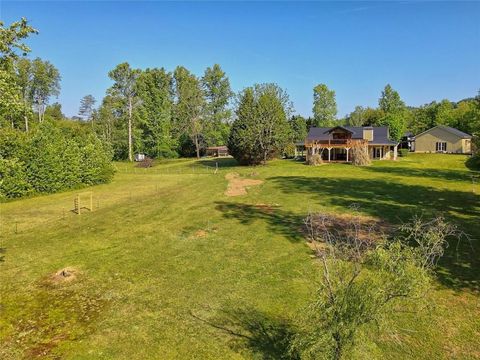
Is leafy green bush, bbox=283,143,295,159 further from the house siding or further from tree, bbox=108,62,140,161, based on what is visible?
tree, bbox=108,62,140,161

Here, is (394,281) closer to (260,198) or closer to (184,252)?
(184,252)

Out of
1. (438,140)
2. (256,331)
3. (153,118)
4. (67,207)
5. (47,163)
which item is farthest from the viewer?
(153,118)

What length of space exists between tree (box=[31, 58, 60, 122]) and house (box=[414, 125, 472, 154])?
72520mm

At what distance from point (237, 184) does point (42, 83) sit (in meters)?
60.8

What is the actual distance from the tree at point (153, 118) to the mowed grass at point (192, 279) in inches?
1683

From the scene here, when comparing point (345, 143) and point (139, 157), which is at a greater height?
point (345, 143)

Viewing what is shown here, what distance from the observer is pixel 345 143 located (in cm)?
4478

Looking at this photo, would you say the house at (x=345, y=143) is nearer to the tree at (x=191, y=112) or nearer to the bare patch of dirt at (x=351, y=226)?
the tree at (x=191, y=112)

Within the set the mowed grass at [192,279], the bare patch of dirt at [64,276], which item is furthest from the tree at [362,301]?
the bare patch of dirt at [64,276]

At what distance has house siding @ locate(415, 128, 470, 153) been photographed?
189ft

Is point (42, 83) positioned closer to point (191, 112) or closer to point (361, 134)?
point (191, 112)

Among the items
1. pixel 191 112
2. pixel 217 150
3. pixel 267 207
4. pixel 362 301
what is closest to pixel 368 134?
pixel 217 150

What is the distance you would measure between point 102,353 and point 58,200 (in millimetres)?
19961

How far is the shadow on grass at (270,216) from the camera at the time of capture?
50.2ft
